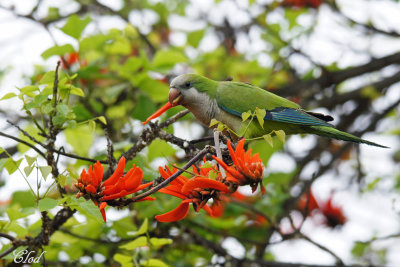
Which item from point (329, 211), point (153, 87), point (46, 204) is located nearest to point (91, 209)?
point (46, 204)

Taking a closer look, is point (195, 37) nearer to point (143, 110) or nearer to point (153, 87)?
point (153, 87)

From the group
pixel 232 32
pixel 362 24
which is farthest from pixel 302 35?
pixel 232 32

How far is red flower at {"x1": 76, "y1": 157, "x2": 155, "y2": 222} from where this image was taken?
1381 mm

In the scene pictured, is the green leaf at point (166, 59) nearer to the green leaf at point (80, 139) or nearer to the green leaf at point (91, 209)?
the green leaf at point (80, 139)

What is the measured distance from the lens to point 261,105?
7.07ft

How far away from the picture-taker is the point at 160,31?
4.99 metres

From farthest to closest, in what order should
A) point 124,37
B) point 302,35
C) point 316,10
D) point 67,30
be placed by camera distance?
point 316,10, point 302,35, point 124,37, point 67,30

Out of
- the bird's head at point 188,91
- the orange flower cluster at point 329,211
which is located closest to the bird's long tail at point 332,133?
the bird's head at point 188,91

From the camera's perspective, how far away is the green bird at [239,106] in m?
2.11

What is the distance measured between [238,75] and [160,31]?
132 centimetres

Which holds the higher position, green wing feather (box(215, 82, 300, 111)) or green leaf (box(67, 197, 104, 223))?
green wing feather (box(215, 82, 300, 111))

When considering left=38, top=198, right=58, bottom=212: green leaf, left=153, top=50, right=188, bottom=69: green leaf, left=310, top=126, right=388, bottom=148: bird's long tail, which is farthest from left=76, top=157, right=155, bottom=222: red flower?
left=153, top=50, right=188, bottom=69: green leaf

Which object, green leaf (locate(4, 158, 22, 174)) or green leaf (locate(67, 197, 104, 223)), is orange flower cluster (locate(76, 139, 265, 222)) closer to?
green leaf (locate(67, 197, 104, 223))

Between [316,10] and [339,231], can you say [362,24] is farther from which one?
[339,231]
